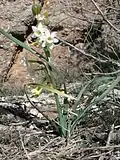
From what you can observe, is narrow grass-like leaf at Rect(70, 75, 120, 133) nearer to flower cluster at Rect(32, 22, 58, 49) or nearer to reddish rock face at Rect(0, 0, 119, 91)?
flower cluster at Rect(32, 22, 58, 49)

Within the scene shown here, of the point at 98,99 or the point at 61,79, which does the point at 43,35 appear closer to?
the point at 98,99

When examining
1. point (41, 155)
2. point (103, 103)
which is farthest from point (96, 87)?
point (41, 155)

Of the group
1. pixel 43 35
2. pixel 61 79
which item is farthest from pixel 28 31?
pixel 43 35

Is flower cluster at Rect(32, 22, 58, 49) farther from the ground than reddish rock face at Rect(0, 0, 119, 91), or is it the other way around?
flower cluster at Rect(32, 22, 58, 49)

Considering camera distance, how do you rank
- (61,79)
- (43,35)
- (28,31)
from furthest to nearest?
(28,31), (61,79), (43,35)

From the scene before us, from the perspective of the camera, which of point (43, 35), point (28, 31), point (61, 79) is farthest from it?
point (28, 31)

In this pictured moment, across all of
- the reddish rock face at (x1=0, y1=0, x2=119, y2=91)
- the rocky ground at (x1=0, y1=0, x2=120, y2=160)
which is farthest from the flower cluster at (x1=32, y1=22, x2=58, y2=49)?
the reddish rock face at (x1=0, y1=0, x2=119, y2=91)

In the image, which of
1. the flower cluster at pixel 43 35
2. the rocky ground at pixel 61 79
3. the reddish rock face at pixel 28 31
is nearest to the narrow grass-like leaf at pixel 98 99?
the rocky ground at pixel 61 79

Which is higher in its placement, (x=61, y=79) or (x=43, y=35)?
(x=43, y=35)
